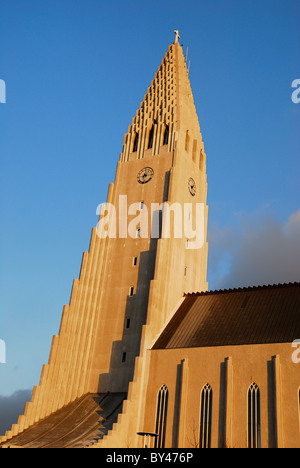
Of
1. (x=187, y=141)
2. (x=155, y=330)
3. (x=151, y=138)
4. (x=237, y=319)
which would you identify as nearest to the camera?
(x=237, y=319)

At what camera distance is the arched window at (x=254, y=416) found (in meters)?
36.3

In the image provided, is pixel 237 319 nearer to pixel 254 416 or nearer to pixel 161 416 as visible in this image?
pixel 254 416

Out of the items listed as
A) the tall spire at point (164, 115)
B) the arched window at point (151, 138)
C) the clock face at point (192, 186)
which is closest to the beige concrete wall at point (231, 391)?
the clock face at point (192, 186)

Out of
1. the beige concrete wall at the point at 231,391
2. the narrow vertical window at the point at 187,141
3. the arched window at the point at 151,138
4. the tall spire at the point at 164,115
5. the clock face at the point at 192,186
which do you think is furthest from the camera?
the arched window at the point at 151,138

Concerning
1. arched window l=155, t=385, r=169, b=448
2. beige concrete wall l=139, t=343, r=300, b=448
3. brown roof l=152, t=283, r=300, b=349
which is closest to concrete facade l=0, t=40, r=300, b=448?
beige concrete wall l=139, t=343, r=300, b=448

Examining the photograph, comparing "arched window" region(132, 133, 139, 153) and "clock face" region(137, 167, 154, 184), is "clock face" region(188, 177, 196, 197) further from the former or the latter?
"arched window" region(132, 133, 139, 153)

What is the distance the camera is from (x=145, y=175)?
5359cm

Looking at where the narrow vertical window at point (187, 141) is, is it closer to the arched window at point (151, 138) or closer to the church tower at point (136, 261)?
the church tower at point (136, 261)

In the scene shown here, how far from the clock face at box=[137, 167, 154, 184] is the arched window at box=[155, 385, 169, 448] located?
20.5 m

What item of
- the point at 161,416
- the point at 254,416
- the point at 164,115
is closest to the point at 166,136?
the point at 164,115

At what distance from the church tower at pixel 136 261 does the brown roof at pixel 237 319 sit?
1.74 meters

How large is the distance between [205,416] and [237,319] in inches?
301

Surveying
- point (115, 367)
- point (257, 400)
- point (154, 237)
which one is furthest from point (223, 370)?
point (154, 237)

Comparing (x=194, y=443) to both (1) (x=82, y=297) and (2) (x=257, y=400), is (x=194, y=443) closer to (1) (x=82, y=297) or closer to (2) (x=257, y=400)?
(2) (x=257, y=400)
